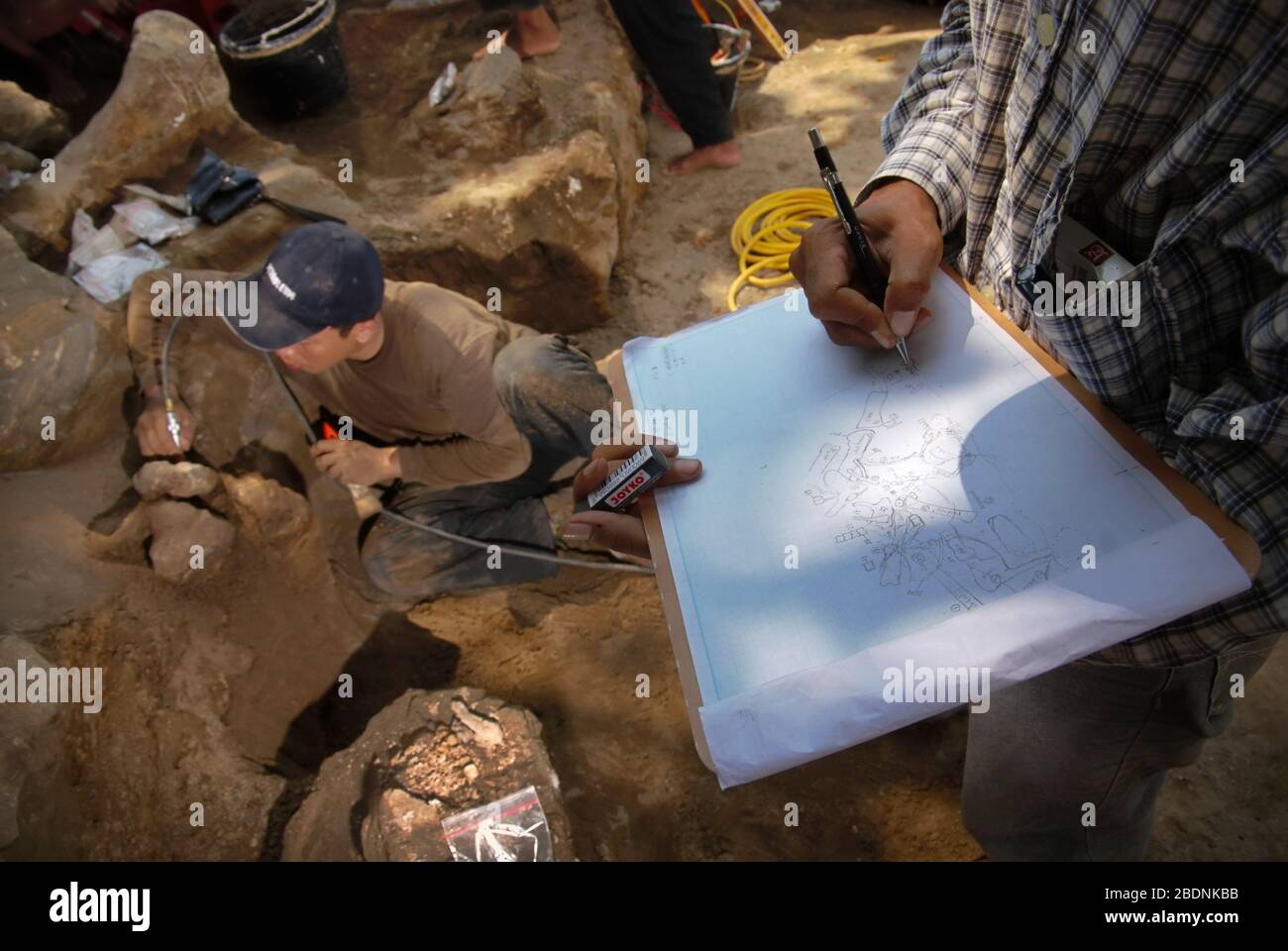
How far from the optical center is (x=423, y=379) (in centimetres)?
297

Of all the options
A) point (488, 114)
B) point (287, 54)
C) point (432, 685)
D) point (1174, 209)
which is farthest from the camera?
point (287, 54)

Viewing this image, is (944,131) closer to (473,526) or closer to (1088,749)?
(1088,749)

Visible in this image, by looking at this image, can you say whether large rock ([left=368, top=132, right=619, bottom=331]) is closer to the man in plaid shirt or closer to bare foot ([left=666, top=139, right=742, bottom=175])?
bare foot ([left=666, top=139, right=742, bottom=175])

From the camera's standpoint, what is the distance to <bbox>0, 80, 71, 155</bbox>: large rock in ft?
12.6

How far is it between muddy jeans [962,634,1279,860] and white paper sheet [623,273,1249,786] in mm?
434

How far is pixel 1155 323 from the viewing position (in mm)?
1050

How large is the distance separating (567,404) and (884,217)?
1867 millimetres

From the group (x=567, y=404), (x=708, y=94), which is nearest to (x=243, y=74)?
(x=708, y=94)

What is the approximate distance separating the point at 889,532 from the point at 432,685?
8.54 ft

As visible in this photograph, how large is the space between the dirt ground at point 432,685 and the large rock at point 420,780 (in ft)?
0.87

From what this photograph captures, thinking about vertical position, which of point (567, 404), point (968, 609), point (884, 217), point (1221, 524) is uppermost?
point (884, 217)

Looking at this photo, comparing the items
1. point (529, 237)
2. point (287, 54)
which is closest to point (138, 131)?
point (287, 54)

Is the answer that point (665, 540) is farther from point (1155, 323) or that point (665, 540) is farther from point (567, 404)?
point (567, 404)

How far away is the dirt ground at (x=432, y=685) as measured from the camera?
8.36 feet
